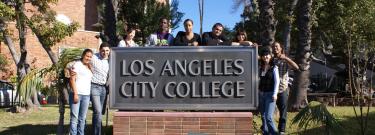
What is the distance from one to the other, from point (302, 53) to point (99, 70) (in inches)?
262

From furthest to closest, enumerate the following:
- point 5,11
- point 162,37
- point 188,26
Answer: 1. point 5,11
2. point 162,37
3. point 188,26

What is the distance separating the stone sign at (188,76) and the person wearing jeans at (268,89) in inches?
33.6

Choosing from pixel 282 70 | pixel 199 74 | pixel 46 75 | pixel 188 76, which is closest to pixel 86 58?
pixel 46 75

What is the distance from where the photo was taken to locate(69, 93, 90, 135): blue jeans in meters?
8.71

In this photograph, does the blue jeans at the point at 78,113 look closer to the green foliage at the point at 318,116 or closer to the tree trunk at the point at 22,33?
the green foliage at the point at 318,116

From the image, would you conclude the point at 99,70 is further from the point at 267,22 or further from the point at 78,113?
the point at 267,22

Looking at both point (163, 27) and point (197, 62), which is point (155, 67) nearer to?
point (197, 62)

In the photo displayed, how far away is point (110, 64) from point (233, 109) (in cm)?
180

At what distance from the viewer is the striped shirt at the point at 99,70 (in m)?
8.90

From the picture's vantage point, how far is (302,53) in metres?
14.1

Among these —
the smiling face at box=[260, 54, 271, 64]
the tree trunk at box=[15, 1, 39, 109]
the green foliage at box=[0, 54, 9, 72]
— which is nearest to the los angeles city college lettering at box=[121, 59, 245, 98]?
the smiling face at box=[260, 54, 271, 64]

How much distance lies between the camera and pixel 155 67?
7844mm

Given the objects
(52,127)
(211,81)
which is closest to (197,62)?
(211,81)

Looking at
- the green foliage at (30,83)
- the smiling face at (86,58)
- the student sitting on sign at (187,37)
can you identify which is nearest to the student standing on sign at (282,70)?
the student sitting on sign at (187,37)
